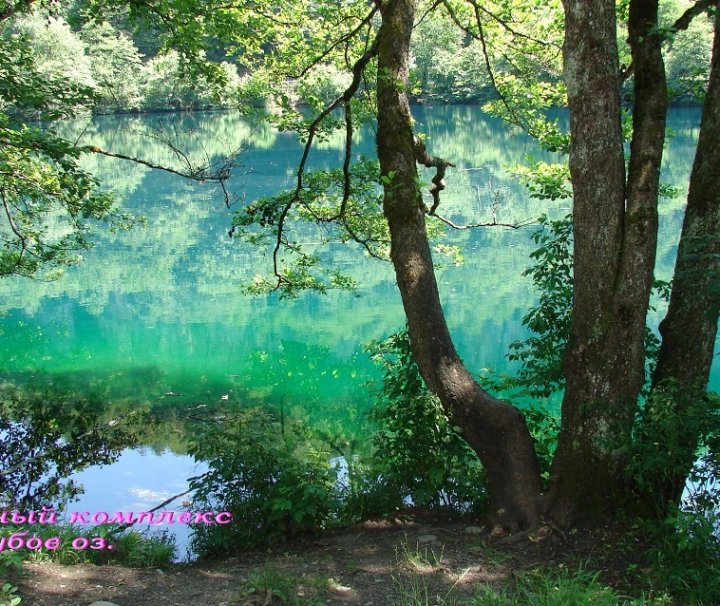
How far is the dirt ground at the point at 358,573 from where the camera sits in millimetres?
3779

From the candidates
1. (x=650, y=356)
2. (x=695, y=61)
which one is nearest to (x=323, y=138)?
(x=650, y=356)

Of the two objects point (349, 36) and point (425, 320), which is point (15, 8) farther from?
point (425, 320)

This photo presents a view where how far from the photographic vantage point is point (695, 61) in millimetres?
31953

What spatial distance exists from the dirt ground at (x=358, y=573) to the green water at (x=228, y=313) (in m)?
3.67

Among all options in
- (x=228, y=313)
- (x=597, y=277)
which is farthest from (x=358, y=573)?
(x=228, y=313)

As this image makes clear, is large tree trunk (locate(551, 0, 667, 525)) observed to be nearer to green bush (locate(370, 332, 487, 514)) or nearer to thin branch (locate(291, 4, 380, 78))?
green bush (locate(370, 332, 487, 514))

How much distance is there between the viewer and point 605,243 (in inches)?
162

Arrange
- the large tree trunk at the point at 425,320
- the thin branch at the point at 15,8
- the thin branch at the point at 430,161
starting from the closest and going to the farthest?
the large tree trunk at the point at 425,320, the thin branch at the point at 430,161, the thin branch at the point at 15,8

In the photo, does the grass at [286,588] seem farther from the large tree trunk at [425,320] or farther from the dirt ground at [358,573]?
the large tree trunk at [425,320]

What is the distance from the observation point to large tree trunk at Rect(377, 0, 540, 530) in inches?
179

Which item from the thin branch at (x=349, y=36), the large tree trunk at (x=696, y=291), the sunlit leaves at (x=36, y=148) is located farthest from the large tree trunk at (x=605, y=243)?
the sunlit leaves at (x=36, y=148)

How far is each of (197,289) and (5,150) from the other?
10.2m

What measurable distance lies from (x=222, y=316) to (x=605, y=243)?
1153cm

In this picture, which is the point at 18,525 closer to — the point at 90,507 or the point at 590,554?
the point at 90,507
